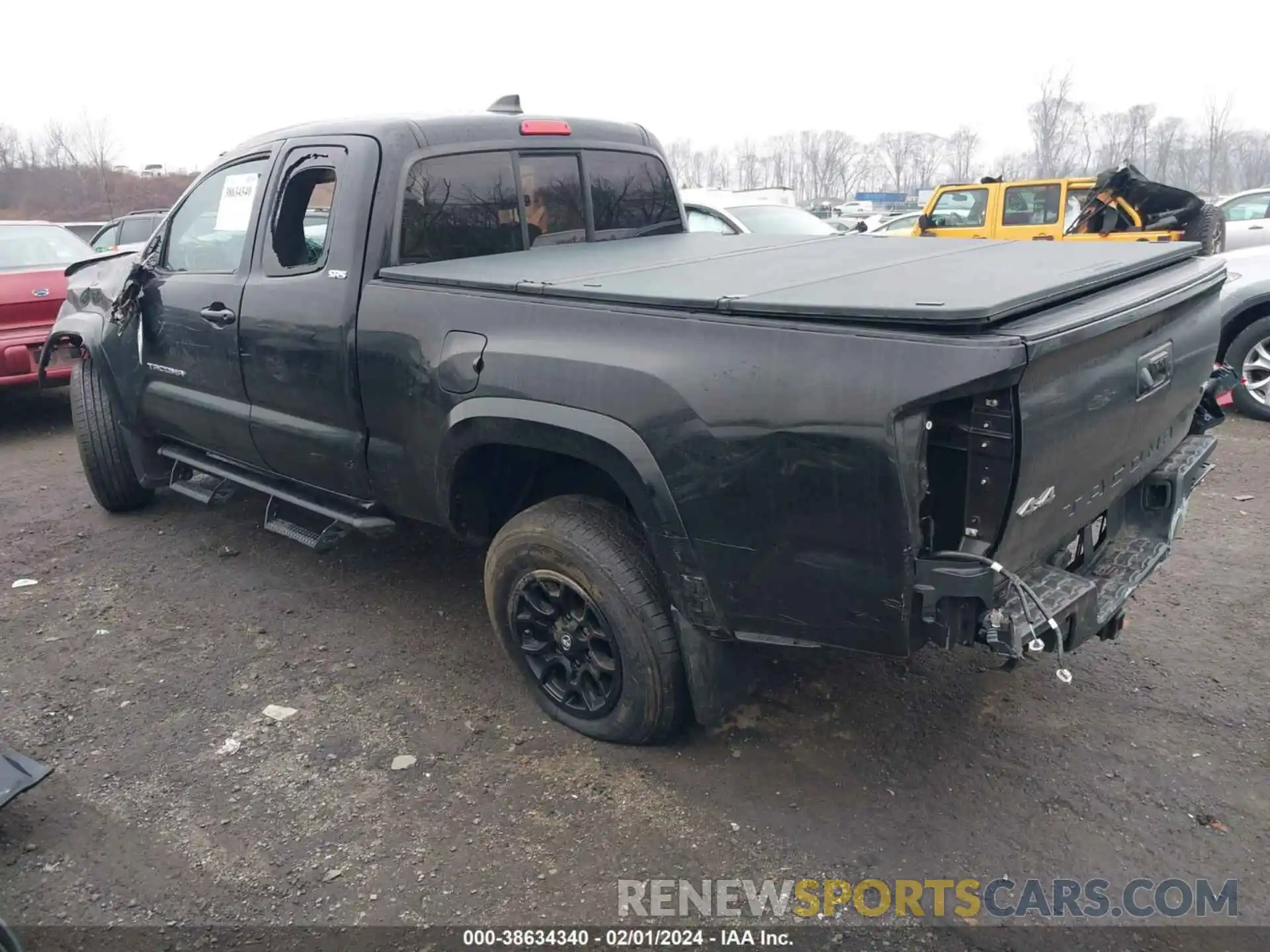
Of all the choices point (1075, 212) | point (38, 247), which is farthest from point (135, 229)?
point (1075, 212)

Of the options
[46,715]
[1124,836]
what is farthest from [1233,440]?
[46,715]

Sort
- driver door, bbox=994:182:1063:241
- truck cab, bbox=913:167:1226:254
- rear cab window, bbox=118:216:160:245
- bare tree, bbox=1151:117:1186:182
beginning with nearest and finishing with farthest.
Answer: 1. truck cab, bbox=913:167:1226:254
2. driver door, bbox=994:182:1063:241
3. rear cab window, bbox=118:216:160:245
4. bare tree, bbox=1151:117:1186:182

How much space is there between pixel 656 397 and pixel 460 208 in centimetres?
157

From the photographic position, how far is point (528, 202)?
3.93 m

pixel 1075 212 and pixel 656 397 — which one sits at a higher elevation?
pixel 1075 212

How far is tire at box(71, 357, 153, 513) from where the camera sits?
516 cm

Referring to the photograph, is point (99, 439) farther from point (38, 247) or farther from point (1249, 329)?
point (1249, 329)

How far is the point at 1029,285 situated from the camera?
2389mm

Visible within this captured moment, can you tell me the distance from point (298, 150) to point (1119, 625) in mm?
3484

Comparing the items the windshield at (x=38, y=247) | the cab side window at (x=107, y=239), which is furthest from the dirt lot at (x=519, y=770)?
the cab side window at (x=107, y=239)

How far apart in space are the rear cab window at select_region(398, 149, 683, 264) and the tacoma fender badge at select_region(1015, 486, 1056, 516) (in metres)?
2.27

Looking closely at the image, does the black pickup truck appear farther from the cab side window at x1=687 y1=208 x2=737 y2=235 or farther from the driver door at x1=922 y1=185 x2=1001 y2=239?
the driver door at x1=922 y1=185 x2=1001 y2=239

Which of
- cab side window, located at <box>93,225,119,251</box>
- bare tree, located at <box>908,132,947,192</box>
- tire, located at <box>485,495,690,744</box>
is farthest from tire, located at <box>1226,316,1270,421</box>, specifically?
bare tree, located at <box>908,132,947,192</box>

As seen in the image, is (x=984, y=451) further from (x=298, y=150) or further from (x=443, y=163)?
(x=298, y=150)
